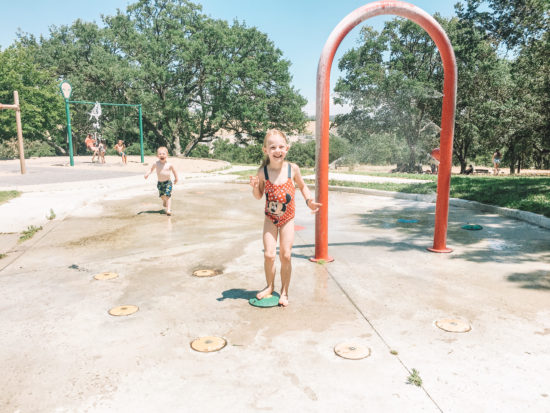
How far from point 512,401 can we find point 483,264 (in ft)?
8.97

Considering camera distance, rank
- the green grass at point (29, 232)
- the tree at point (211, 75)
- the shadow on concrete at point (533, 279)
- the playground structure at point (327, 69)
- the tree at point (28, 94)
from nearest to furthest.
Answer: the shadow on concrete at point (533, 279), the playground structure at point (327, 69), the green grass at point (29, 232), the tree at point (211, 75), the tree at point (28, 94)

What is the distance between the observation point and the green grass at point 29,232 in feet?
20.2

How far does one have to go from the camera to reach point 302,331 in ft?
10.00

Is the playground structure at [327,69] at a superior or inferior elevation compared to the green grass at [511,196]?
A: superior

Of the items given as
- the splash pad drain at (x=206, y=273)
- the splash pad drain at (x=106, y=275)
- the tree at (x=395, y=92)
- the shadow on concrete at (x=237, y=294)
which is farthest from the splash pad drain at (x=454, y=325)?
the tree at (x=395, y=92)

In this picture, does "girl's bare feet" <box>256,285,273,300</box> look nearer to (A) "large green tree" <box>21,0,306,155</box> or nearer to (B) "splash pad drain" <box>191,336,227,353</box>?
(B) "splash pad drain" <box>191,336,227,353</box>

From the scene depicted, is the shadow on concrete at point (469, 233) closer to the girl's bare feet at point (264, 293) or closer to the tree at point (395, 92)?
the girl's bare feet at point (264, 293)

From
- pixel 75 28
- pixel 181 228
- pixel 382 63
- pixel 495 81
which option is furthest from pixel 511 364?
pixel 75 28

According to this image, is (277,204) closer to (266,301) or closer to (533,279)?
(266,301)

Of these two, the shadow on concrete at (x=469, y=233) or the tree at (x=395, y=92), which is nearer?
the shadow on concrete at (x=469, y=233)

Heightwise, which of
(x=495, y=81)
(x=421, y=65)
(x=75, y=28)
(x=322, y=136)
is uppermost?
(x=75, y=28)

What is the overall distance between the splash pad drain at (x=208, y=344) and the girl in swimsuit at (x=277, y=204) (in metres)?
0.79

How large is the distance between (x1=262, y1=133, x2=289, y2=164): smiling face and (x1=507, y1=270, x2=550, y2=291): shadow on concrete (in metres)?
2.69

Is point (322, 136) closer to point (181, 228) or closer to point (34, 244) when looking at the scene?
point (181, 228)
